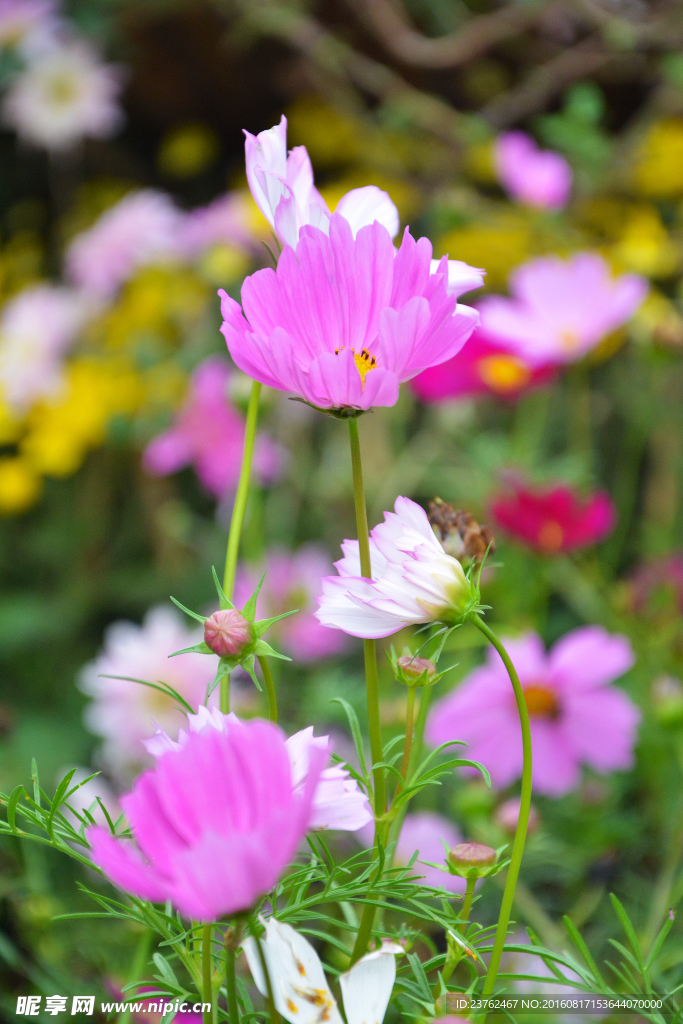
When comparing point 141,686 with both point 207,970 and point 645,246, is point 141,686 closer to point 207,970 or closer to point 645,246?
point 207,970

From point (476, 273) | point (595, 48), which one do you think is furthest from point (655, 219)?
point (476, 273)

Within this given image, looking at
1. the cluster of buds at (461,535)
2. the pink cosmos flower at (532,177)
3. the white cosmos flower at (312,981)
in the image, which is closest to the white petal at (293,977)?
the white cosmos flower at (312,981)

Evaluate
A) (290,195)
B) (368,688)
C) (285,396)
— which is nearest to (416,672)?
(368,688)

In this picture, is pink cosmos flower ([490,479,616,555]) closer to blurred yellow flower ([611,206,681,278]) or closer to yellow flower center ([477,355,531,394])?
yellow flower center ([477,355,531,394])

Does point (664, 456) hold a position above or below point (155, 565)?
above

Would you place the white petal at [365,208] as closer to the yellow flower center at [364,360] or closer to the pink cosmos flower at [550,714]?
the yellow flower center at [364,360]

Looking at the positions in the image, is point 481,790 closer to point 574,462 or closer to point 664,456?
point 574,462
